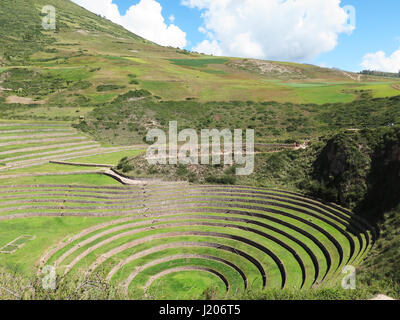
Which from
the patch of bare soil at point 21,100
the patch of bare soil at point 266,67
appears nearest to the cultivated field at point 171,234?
the patch of bare soil at point 21,100

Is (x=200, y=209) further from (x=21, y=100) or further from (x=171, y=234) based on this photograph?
(x=21, y=100)

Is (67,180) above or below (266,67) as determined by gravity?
below

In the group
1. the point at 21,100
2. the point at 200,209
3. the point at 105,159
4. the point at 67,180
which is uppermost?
the point at 21,100

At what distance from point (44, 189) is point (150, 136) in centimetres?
2758

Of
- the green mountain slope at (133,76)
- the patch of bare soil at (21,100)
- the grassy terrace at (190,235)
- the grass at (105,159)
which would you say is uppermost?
the green mountain slope at (133,76)

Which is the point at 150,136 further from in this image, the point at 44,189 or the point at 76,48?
the point at 76,48

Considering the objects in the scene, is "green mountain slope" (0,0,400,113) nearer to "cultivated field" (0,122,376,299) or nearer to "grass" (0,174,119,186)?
"grass" (0,174,119,186)

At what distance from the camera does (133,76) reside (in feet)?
270

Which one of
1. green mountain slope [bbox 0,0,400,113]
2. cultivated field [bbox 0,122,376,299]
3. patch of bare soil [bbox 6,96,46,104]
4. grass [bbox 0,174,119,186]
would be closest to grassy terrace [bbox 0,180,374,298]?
cultivated field [bbox 0,122,376,299]

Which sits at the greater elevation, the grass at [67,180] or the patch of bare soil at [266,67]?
the patch of bare soil at [266,67]

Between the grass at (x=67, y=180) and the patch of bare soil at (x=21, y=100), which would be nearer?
the grass at (x=67, y=180)

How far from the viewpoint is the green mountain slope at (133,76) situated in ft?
229

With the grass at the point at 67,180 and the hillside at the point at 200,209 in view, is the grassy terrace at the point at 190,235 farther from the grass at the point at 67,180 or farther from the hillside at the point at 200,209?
the grass at the point at 67,180

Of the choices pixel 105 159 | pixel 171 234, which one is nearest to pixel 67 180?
pixel 105 159
